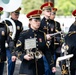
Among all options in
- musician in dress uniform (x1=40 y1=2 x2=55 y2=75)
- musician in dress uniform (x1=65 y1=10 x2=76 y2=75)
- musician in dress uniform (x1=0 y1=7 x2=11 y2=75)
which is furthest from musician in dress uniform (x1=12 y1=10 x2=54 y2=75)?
musician in dress uniform (x1=40 y1=2 x2=55 y2=75)

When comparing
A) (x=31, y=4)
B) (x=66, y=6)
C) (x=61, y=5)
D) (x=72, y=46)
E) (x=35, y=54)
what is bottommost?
(x=35, y=54)

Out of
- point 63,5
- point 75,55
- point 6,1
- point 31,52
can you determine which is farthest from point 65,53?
point 63,5

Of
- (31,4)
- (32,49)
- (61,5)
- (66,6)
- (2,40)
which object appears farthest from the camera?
(31,4)

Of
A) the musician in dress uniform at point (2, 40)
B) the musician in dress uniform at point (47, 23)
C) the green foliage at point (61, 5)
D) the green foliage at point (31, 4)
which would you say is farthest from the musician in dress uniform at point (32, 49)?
the green foliage at point (31, 4)

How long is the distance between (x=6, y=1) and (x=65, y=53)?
14.0ft

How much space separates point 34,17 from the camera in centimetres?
638

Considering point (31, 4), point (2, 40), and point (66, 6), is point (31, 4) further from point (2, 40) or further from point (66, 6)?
point (2, 40)

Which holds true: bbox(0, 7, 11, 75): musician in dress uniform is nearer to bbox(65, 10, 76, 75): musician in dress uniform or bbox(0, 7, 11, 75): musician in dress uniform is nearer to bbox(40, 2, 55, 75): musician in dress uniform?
bbox(40, 2, 55, 75): musician in dress uniform

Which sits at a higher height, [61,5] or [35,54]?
[61,5]

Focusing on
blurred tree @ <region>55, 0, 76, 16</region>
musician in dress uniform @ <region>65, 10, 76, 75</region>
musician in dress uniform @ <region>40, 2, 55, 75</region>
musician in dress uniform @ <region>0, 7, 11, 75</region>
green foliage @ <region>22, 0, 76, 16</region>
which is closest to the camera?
musician in dress uniform @ <region>65, 10, 76, 75</region>

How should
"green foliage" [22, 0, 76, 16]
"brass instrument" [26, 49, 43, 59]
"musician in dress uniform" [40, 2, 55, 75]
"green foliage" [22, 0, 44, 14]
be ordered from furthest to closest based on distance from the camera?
1. "green foliage" [22, 0, 44, 14]
2. "green foliage" [22, 0, 76, 16]
3. "musician in dress uniform" [40, 2, 55, 75]
4. "brass instrument" [26, 49, 43, 59]

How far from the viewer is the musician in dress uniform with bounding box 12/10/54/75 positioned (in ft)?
20.3

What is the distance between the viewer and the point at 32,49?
20.5 ft

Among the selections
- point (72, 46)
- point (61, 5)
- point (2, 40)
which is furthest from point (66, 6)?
point (72, 46)
